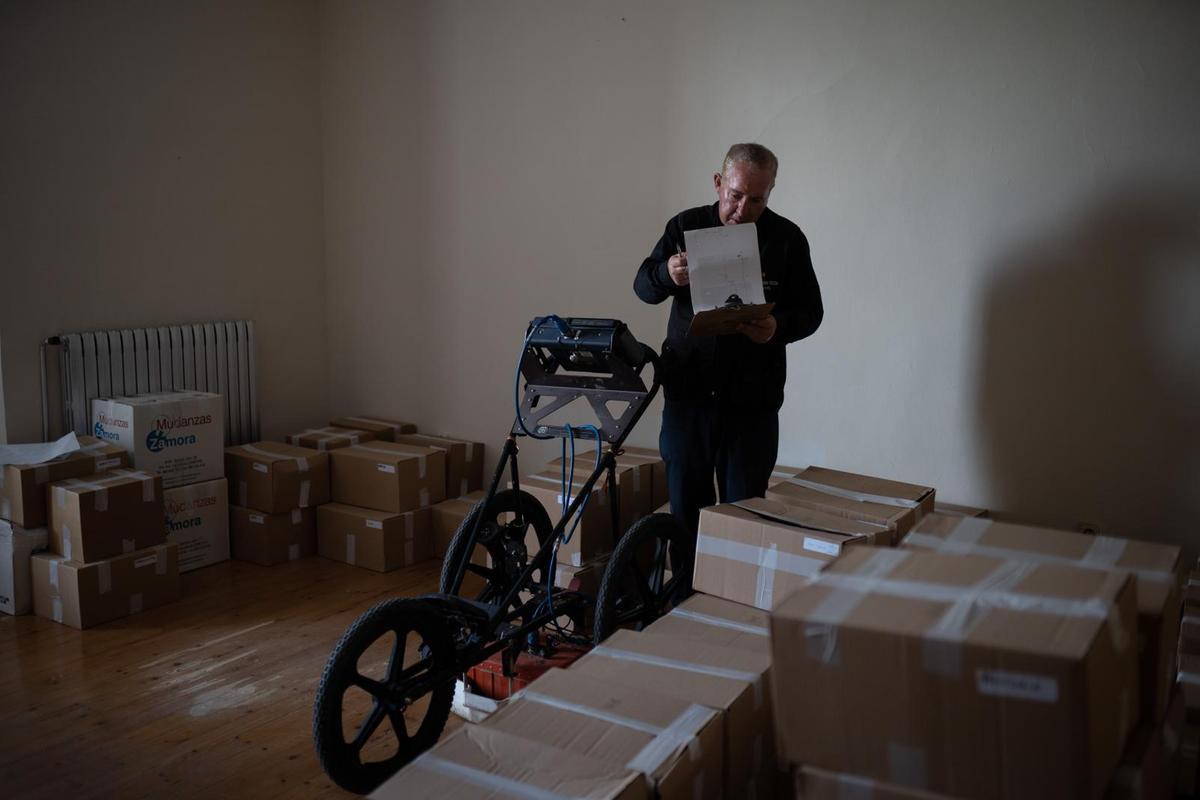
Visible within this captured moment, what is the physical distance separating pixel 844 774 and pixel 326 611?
8.53 ft

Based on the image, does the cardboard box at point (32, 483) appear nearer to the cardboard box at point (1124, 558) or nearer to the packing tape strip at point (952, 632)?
the cardboard box at point (1124, 558)

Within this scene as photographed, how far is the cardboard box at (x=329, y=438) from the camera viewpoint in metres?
4.40

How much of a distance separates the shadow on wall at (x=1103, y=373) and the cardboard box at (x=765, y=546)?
3.35 feet

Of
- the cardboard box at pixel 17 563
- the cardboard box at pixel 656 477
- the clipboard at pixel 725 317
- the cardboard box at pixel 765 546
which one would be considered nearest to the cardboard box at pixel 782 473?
the cardboard box at pixel 656 477

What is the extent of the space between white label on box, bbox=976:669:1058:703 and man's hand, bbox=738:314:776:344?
1.47m

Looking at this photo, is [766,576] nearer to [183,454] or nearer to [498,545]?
[498,545]

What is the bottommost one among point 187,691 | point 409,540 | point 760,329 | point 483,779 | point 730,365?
point 187,691

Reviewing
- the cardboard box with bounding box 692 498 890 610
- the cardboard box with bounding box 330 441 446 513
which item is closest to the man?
the cardboard box with bounding box 692 498 890 610

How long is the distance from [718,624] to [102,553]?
231 cm

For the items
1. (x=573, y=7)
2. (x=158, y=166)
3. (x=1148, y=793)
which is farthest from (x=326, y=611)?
(x=1148, y=793)

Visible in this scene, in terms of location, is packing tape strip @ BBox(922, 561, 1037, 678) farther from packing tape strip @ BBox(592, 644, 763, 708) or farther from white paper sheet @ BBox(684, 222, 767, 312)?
white paper sheet @ BBox(684, 222, 767, 312)

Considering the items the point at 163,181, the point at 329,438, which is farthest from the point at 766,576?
the point at 163,181

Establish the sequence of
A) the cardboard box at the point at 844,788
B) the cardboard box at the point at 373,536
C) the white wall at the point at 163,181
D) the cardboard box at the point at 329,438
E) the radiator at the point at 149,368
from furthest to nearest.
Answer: the cardboard box at the point at 329,438
the cardboard box at the point at 373,536
the radiator at the point at 149,368
the white wall at the point at 163,181
the cardboard box at the point at 844,788

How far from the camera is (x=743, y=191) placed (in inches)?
104
